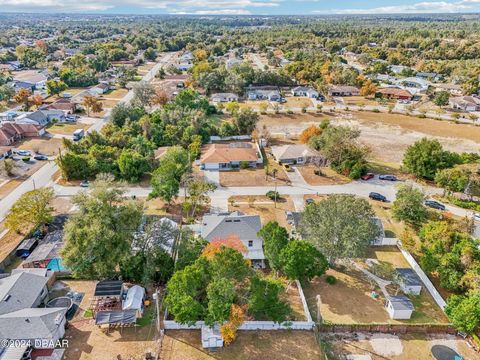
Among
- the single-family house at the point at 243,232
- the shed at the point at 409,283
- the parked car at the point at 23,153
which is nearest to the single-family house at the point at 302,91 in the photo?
the parked car at the point at 23,153

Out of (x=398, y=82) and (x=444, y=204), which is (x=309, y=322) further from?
(x=398, y=82)

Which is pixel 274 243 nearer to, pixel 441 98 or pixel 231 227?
pixel 231 227

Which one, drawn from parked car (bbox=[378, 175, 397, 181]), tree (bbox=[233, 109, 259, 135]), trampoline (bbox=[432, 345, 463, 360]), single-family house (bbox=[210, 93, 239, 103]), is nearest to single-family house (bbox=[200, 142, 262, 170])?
tree (bbox=[233, 109, 259, 135])

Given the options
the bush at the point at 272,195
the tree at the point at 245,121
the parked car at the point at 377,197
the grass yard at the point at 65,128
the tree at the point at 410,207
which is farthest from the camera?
the grass yard at the point at 65,128

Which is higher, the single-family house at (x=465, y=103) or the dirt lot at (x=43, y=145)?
the single-family house at (x=465, y=103)

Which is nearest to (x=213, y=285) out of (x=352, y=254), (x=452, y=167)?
(x=352, y=254)

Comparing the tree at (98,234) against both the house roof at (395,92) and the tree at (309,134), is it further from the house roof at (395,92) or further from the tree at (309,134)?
the house roof at (395,92)

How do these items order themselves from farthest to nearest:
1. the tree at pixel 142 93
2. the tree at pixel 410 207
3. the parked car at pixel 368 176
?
the tree at pixel 142 93 → the parked car at pixel 368 176 → the tree at pixel 410 207
